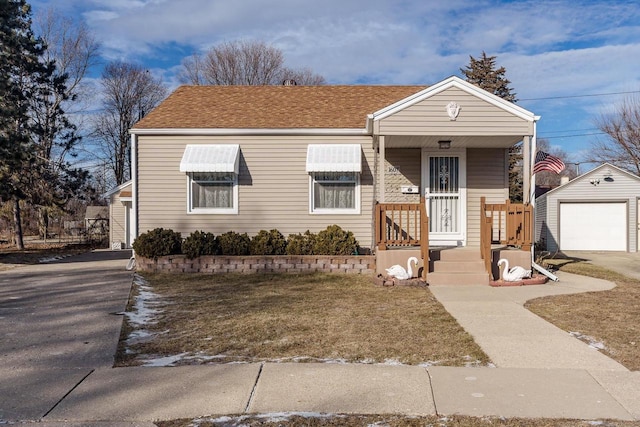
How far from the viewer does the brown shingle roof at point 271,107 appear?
12.4 metres

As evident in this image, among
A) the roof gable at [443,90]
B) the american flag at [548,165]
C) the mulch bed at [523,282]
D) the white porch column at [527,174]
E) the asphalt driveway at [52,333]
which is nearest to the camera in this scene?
the asphalt driveway at [52,333]

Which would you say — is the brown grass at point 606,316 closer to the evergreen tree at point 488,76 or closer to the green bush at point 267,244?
the green bush at point 267,244

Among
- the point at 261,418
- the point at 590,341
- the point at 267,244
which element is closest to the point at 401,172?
the point at 267,244

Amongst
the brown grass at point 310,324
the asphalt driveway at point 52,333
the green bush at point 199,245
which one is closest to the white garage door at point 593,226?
the brown grass at point 310,324

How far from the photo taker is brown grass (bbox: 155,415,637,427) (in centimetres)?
348

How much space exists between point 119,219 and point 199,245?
12.7m

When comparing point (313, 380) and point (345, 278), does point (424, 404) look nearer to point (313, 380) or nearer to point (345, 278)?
point (313, 380)

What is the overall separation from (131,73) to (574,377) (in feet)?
117

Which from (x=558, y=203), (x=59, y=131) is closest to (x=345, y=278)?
(x=558, y=203)

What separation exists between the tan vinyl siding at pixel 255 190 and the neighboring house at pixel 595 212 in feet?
37.0

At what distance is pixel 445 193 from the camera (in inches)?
477

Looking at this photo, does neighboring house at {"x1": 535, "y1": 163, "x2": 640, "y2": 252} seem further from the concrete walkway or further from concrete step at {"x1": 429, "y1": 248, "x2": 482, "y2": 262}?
the concrete walkway

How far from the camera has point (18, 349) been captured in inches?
210

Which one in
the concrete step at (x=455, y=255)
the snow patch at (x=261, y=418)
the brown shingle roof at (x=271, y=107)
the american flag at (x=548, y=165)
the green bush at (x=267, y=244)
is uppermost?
the brown shingle roof at (x=271, y=107)
